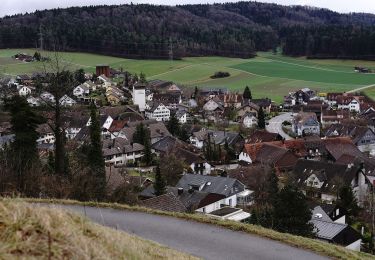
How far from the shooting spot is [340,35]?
104812mm

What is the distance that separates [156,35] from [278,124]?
6454cm

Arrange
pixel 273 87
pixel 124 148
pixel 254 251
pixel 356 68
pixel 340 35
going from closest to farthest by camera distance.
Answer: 1. pixel 254 251
2. pixel 124 148
3. pixel 273 87
4. pixel 356 68
5. pixel 340 35

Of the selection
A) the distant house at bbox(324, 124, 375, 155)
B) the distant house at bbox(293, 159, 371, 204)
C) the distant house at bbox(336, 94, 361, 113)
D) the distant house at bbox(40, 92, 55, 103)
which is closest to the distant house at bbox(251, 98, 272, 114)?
the distant house at bbox(336, 94, 361, 113)

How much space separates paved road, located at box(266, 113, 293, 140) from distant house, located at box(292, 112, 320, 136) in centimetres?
163

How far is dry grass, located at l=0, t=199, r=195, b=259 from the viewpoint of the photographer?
508 cm

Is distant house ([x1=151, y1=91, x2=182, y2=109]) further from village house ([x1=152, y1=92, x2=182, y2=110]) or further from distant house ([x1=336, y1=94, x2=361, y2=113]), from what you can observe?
distant house ([x1=336, y1=94, x2=361, y2=113])

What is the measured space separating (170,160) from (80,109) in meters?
29.4

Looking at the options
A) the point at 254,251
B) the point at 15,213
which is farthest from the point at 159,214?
the point at 15,213

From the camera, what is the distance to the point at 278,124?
2554 inches

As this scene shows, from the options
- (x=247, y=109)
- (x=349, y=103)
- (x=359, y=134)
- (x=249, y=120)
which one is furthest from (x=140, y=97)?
(x=359, y=134)

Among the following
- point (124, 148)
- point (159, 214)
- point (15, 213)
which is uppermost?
point (15, 213)

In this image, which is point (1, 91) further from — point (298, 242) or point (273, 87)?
point (298, 242)

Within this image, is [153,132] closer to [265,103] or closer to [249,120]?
[249,120]

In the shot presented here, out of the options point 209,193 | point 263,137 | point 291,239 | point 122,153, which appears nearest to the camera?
point 291,239
